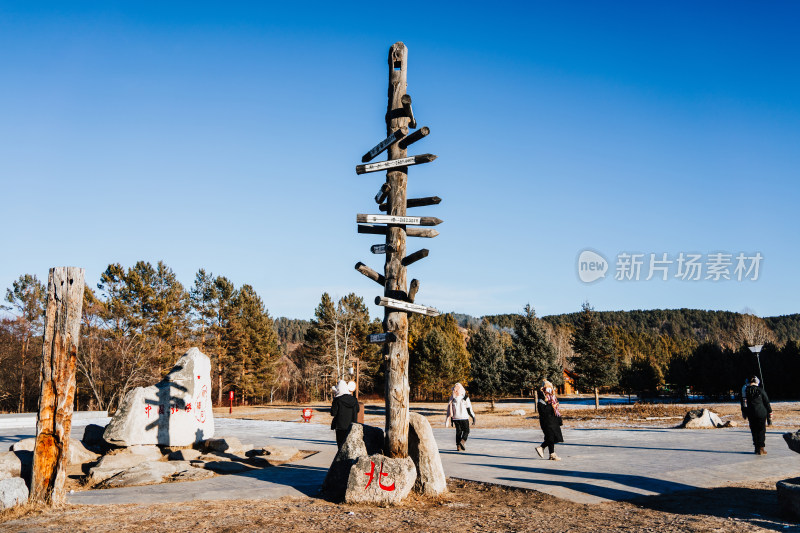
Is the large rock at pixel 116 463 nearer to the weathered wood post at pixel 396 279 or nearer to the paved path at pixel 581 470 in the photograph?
the paved path at pixel 581 470

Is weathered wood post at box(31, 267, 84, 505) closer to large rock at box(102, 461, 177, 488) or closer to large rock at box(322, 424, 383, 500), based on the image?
large rock at box(102, 461, 177, 488)

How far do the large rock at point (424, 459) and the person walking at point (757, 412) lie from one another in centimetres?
787

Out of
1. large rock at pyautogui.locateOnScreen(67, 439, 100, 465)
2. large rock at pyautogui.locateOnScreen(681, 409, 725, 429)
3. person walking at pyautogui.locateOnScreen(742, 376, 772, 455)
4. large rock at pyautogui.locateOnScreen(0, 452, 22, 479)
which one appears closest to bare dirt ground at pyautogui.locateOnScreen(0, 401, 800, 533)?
large rock at pyautogui.locateOnScreen(0, 452, 22, 479)

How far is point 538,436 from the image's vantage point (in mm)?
18047

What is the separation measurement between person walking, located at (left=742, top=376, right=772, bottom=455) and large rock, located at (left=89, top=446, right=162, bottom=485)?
44.3ft

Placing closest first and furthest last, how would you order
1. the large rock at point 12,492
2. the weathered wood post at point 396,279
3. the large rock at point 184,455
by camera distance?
the large rock at point 12,492 < the weathered wood post at point 396,279 < the large rock at point 184,455

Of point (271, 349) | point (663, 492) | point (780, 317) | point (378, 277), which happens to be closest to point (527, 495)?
point (663, 492)

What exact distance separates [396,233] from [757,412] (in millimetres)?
9197

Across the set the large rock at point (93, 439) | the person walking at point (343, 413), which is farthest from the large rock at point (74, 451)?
the person walking at point (343, 413)

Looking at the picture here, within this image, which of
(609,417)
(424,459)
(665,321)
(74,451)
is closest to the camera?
(424,459)

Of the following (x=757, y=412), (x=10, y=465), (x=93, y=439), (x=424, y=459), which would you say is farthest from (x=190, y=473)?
(x=757, y=412)

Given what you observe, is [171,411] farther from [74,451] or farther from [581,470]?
[581,470]

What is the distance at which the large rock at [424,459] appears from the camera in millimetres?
8070

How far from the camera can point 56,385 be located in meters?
8.05
